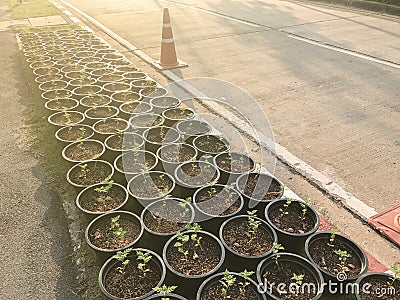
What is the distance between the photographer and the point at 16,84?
5672mm

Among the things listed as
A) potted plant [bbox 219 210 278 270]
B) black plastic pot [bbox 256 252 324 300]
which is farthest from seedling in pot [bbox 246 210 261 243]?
black plastic pot [bbox 256 252 324 300]

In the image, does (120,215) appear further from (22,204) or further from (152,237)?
(22,204)

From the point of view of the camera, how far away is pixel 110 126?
13.1 feet

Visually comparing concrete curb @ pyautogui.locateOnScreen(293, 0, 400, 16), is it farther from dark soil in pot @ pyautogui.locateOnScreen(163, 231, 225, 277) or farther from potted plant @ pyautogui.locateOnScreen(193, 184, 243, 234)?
dark soil in pot @ pyautogui.locateOnScreen(163, 231, 225, 277)

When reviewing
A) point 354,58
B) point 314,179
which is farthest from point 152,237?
point 354,58

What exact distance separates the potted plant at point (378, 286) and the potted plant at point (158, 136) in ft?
6.92

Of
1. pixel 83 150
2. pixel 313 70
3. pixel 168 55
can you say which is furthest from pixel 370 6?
pixel 83 150

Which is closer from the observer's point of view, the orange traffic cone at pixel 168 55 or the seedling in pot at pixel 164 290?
the seedling in pot at pixel 164 290

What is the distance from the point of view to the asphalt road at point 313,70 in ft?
12.0

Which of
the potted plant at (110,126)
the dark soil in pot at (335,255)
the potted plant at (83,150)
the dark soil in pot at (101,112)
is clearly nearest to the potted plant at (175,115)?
the potted plant at (110,126)

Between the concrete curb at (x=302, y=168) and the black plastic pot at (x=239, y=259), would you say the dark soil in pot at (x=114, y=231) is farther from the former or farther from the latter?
the concrete curb at (x=302, y=168)

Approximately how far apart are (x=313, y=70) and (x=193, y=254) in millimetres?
4643

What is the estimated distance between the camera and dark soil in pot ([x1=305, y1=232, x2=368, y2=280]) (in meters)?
2.22

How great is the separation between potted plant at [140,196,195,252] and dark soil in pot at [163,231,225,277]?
0.37 feet
